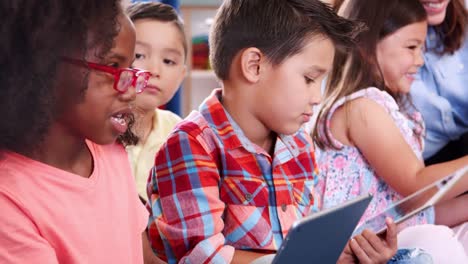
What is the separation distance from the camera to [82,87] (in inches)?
36.5

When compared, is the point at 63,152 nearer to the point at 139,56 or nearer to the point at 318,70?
the point at 318,70

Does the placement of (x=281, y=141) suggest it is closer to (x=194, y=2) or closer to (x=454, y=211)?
(x=454, y=211)

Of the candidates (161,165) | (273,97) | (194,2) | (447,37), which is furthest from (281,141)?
(194,2)

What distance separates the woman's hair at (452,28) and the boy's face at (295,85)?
0.68 m

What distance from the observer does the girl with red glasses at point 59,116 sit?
0.89 metres

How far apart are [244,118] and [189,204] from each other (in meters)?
0.19

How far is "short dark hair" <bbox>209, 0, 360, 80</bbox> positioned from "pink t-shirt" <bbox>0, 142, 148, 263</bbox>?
0.30 m

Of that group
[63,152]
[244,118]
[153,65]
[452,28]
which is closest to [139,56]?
[153,65]

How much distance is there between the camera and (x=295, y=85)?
4.10 ft

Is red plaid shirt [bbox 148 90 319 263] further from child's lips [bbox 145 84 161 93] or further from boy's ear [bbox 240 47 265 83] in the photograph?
child's lips [bbox 145 84 161 93]

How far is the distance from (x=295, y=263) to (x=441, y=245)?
0.45 m

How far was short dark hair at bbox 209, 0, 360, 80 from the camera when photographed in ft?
4.13

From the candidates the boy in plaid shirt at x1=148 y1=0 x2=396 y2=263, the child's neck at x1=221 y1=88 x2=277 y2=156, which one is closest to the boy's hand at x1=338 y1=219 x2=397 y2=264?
the boy in plaid shirt at x1=148 y1=0 x2=396 y2=263

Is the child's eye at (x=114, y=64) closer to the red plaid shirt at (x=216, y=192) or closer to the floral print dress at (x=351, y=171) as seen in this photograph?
the red plaid shirt at (x=216, y=192)
